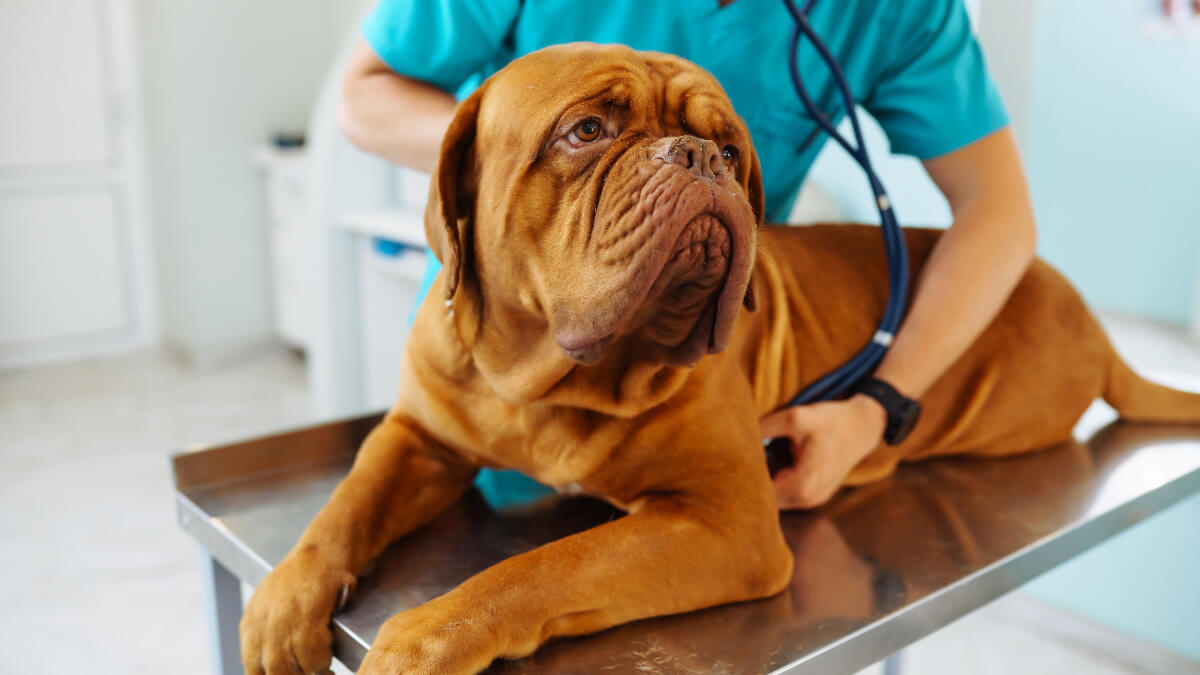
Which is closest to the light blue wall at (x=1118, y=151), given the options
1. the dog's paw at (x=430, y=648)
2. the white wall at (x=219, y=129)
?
the dog's paw at (x=430, y=648)

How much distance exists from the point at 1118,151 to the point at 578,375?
156 cm

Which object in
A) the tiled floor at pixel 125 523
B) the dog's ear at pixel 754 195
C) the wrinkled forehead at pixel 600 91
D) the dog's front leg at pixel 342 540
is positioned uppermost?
the wrinkled forehead at pixel 600 91

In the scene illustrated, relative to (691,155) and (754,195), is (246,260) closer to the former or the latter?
(754,195)

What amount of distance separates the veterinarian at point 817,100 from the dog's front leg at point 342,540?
11 centimetres

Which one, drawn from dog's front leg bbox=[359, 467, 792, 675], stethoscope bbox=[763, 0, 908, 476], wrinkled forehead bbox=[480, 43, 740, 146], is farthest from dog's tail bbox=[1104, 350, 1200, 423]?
wrinkled forehead bbox=[480, 43, 740, 146]

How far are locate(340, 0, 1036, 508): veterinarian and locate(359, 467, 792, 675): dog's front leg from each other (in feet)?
0.63

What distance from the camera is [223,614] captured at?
3.49 ft

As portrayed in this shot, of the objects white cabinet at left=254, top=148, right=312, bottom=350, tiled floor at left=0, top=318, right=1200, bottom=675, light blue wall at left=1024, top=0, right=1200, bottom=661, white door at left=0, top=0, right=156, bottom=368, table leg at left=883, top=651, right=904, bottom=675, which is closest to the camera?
table leg at left=883, top=651, right=904, bottom=675

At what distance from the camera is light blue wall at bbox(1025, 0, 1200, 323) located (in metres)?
1.92

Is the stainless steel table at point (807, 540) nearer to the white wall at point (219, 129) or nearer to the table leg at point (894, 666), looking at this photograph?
the table leg at point (894, 666)

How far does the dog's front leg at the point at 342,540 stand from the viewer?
807 millimetres

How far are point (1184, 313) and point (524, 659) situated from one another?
68.2 inches

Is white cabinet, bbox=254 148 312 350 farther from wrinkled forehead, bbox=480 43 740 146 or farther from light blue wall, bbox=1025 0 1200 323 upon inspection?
wrinkled forehead, bbox=480 43 740 146

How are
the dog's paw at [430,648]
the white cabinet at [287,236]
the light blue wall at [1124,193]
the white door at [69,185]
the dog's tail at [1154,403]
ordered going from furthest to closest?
the white door at [69,185]
the white cabinet at [287,236]
the light blue wall at [1124,193]
the dog's tail at [1154,403]
the dog's paw at [430,648]
